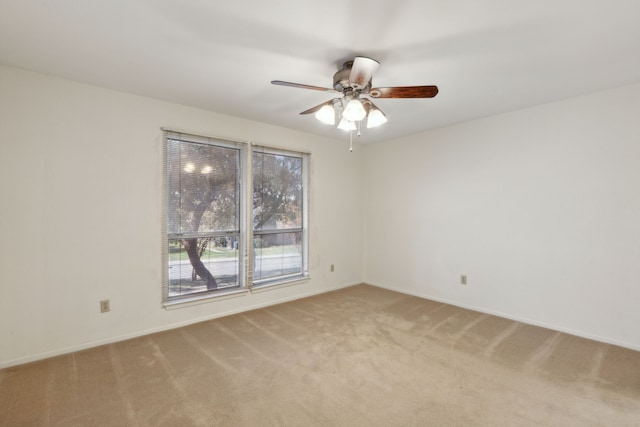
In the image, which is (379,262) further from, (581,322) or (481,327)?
(581,322)

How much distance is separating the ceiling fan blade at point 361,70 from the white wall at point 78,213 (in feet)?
6.56

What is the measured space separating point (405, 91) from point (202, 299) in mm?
2972

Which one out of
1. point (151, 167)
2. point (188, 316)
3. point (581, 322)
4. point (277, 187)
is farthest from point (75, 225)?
point (581, 322)

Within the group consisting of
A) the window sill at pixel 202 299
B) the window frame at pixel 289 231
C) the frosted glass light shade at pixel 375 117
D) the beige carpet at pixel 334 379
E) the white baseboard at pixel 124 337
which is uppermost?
the frosted glass light shade at pixel 375 117

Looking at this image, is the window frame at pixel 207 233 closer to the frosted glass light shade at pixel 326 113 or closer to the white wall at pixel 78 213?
the white wall at pixel 78 213

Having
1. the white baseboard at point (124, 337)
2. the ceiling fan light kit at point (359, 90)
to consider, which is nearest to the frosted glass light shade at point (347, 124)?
the ceiling fan light kit at point (359, 90)

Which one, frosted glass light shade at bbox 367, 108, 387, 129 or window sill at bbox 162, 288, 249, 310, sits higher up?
frosted glass light shade at bbox 367, 108, 387, 129

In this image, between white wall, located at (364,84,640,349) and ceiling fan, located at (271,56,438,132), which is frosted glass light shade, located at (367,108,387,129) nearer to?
ceiling fan, located at (271,56,438,132)

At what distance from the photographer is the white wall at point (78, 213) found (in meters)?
2.36

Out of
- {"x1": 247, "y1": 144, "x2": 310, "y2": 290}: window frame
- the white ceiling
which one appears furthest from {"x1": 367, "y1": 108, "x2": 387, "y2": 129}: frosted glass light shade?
{"x1": 247, "y1": 144, "x2": 310, "y2": 290}: window frame

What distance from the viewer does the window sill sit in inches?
122

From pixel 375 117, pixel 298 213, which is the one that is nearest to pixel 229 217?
pixel 298 213

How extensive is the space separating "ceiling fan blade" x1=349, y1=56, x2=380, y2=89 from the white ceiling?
18 centimetres

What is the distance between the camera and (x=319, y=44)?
2.01 metres
